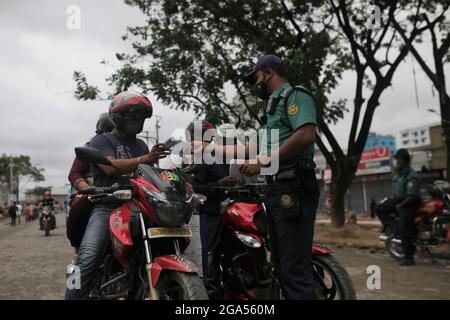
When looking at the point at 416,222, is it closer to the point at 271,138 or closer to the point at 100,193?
the point at 271,138

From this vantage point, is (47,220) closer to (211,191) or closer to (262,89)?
(211,191)

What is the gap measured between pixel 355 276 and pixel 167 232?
392 cm

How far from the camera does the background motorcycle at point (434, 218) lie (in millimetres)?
7125

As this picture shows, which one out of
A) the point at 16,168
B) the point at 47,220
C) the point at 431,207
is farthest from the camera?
the point at 16,168

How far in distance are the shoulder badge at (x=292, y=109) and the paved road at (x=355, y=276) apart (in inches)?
109

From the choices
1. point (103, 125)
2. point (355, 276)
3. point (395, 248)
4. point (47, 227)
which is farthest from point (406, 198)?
point (47, 227)

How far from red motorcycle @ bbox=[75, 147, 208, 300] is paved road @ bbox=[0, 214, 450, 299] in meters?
2.44

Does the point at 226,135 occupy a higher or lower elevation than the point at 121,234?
higher

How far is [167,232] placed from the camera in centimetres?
288

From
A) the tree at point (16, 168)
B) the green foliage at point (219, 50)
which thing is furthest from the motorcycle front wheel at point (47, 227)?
the tree at point (16, 168)

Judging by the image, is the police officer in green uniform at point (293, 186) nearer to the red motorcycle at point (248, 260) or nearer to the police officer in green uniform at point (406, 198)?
the red motorcycle at point (248, 260)

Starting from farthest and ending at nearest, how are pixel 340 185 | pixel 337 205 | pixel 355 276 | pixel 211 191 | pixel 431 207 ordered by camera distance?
pixel 337 205, pixel 340 185, pixel 431 207, pixel 355 276, pixel 211 191
